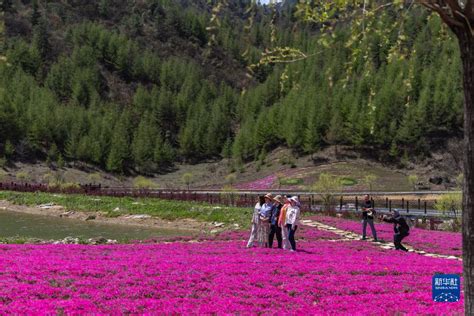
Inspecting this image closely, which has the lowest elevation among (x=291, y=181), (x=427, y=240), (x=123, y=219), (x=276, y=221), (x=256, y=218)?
(x=427, y=240)

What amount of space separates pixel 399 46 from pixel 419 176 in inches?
3535

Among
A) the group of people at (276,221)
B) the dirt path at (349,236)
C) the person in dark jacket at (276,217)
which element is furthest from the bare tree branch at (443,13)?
the dirt path at (349,236)

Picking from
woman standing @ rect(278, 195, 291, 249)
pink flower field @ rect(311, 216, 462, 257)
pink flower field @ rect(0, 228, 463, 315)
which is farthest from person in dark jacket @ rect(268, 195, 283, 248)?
pink flower field @ rect(311, 216, 462, 257)

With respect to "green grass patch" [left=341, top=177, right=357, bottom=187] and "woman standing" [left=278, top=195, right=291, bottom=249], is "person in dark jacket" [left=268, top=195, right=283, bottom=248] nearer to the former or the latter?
"woman standing" [left=278, top=195, right=291, bottom=249]

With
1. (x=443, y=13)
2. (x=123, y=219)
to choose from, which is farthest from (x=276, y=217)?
(x=123, y=219)

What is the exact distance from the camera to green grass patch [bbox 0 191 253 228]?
3988 centimetres

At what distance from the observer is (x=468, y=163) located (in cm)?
548

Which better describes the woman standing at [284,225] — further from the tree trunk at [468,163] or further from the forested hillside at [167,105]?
the forested hillside at [167,105]

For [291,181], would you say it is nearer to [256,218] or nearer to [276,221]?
[256,218]

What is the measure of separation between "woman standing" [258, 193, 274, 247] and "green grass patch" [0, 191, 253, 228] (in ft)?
44.9

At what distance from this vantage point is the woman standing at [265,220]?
1953 centimetres

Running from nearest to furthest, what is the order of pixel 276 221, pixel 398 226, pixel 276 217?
pixel 276 217
pixel 276 221
pixel 398 226

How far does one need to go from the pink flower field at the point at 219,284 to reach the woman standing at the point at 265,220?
1.85 m

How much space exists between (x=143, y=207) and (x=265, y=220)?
27951 mm
